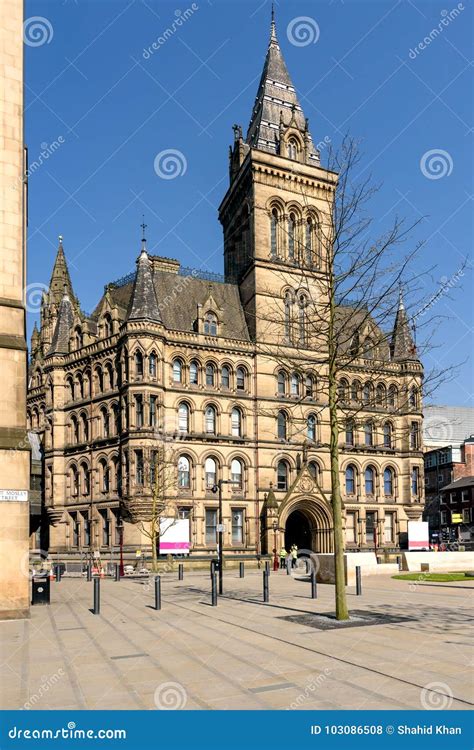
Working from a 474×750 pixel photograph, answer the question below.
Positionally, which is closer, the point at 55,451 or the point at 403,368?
the point at 55,451

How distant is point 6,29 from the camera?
20.1m

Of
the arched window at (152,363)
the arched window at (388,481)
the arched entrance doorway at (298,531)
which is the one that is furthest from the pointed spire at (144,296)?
the arched window at (388,481)

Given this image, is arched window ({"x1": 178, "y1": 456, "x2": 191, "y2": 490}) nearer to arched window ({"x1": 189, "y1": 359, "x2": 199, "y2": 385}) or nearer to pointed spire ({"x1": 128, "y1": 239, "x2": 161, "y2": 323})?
arched window ({"x1": 189, "y1": 359, "x2": 199, "y2": 385})

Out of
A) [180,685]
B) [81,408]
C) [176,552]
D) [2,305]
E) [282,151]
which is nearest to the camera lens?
[180,685]

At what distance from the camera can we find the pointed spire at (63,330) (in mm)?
53656

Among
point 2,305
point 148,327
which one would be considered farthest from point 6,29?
point 148,327

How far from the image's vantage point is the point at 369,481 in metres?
55.6

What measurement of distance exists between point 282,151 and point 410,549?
32.2 metres

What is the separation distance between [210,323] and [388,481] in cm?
1965

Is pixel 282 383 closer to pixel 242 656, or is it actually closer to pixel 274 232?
pixel 274 232

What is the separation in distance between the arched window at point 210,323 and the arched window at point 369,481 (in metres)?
16.9

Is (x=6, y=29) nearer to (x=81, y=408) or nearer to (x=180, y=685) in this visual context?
(x=180, y=685)

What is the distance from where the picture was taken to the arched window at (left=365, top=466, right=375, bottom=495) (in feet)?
182

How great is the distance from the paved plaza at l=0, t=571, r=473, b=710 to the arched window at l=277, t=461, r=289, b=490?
2947 centimetres
